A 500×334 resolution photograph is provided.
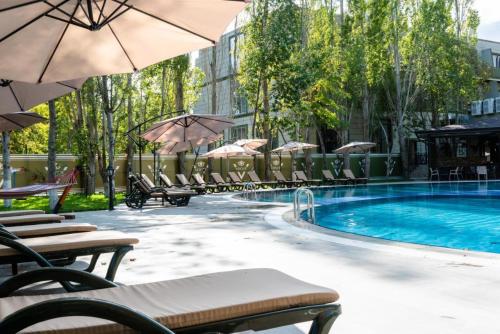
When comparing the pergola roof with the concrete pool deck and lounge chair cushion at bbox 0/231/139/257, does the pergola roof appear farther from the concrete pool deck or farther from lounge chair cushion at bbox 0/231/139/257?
lounge chair cushion at bbox 0/231/139/257

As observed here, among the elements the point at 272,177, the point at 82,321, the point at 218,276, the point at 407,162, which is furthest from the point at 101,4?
the point at 407,162

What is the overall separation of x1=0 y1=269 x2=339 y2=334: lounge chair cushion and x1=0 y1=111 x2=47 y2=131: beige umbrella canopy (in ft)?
24.5

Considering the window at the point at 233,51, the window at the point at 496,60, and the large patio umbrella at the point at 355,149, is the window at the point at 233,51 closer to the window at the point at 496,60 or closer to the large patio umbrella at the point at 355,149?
the large patio umbrella at the point at 355,149

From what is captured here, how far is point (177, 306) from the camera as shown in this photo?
2248mm

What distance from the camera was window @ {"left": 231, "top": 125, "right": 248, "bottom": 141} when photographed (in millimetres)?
36750

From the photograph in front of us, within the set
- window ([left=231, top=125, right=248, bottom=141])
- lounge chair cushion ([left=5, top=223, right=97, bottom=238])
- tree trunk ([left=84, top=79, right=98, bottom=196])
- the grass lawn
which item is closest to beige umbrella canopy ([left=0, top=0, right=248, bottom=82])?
lounge chair cushion ([left=5, top=223, right=97, bottom=238])

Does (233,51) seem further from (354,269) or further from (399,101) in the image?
(354,269)

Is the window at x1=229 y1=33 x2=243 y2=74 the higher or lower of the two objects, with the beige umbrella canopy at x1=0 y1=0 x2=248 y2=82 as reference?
higher

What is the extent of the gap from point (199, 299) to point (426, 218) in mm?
11741

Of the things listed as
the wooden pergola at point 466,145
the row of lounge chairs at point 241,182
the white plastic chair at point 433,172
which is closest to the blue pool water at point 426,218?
the row of lounge chairs at point 241,182

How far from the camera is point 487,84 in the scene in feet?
129

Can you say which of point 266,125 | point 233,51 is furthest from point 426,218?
point 233,51

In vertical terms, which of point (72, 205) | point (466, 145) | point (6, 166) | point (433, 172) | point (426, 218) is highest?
point (466, 145)

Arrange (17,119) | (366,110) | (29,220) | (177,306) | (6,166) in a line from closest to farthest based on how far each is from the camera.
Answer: (177,306) < (29,220) < (17,119) < (6,166) < (366,110)
